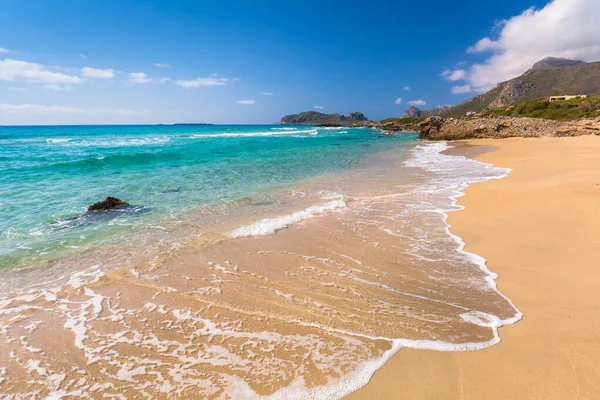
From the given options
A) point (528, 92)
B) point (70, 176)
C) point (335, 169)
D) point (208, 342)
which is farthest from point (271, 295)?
point (528, 92)

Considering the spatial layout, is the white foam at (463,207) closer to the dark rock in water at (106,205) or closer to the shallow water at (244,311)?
the shallow water at (244,311)

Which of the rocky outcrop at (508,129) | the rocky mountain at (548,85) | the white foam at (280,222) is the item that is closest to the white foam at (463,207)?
the white foam at (280,222)

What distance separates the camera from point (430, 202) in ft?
30.2

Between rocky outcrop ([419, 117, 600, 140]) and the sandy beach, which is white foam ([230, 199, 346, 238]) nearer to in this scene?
the sandy beach

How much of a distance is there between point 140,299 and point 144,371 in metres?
1.55

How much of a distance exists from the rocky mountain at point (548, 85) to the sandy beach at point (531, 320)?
10475cm

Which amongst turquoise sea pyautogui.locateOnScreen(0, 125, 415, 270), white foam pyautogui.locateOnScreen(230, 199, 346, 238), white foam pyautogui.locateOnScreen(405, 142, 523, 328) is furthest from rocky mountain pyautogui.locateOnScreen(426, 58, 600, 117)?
white foam pyautogui.locateOnScreen(230, 199, 346, 238)

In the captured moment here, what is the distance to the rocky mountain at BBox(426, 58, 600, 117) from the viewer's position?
3285 inches

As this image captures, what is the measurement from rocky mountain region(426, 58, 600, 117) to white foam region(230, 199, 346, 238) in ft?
350

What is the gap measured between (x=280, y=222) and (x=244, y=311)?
3.75m

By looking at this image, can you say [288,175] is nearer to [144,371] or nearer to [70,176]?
[70,176]

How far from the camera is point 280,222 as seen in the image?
298 inches

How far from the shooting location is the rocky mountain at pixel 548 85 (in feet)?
274

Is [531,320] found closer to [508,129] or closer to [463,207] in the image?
[463,207]
